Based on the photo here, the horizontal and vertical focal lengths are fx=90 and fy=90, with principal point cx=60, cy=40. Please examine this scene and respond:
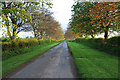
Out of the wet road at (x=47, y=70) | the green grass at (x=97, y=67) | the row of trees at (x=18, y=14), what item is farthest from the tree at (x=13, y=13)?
the green grass at (x=97, y=67)

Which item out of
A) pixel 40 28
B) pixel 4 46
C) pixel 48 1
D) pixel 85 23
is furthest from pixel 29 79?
pixel 40 28

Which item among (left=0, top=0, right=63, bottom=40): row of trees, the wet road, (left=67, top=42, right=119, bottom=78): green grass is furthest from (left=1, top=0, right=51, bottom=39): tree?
(left=67, top=42, right=119, bottom=78): green grass

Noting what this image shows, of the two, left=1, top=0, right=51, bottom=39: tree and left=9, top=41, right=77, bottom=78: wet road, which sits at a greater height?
left=1, top=0, right=51, bottom=39: tree

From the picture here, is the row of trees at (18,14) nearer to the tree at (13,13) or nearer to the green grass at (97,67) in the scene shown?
the tree at (13,13)

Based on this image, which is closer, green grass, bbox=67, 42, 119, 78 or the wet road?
green grass, bbox=67, 42, 119, 78

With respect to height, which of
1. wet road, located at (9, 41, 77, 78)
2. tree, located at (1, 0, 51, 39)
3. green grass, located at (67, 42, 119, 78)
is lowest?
wet road, located at (9, 41, 77, 78)

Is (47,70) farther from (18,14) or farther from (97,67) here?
(18,14)

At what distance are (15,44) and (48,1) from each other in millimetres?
9410

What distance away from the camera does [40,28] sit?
36000mm

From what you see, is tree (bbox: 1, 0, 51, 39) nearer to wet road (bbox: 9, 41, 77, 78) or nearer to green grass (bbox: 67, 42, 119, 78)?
wet road (bbox: 9, 41, 77, 78)

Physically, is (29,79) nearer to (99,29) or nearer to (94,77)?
(94,77)

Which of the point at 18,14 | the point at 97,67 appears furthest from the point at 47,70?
the point at 18,14

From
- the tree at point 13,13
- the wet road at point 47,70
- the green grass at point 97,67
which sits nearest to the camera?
the green grass at point 97,67

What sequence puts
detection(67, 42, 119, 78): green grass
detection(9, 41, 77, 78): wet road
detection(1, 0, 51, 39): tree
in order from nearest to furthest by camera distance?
1. detection(67, 42, 119, 78): green grass
2. detection(9, 41, 77, 78): wet road
3. detection(1, 0, 51, 39): tree
